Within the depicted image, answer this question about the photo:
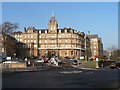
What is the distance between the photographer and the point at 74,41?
19688 cm

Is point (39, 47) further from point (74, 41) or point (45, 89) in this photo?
point (45, 89)

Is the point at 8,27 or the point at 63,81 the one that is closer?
the point at 63,81

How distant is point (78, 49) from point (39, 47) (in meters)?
26.0

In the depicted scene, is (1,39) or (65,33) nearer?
(1,39)

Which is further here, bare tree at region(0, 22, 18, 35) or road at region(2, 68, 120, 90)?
bare tree at region(0, 22, 18, 35)

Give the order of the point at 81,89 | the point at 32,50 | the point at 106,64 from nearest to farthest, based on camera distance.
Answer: the point at 81,89
the point at 106,64
the point at 32,50

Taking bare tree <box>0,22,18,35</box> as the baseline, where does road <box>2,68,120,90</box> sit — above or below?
below

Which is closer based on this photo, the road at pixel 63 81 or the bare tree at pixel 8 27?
the road at pixel 63 81

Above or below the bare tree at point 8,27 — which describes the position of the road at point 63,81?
below

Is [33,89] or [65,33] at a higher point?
[65,33]

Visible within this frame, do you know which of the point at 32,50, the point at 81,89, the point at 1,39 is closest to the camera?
the point at 81,89

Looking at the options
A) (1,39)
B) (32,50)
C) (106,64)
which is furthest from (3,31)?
(32,50)

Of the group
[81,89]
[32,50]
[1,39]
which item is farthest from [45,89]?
[32,50]

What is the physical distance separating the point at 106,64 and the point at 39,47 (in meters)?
122
